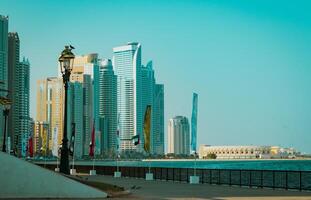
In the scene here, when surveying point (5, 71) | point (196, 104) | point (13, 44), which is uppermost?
point (13, 44)

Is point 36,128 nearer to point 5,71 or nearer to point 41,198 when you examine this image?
point 5,71

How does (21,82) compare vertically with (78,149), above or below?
above

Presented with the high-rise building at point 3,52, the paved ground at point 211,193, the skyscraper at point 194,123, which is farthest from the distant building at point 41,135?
the paved ground at point 211,193

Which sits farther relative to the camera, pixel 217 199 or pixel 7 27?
pixel 7 27

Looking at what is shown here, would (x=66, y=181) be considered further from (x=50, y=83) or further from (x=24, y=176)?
(x=50, y=83)

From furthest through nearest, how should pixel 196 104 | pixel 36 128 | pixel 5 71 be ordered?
pixel 36 128 < pixel 5 71 < pixel 196 104

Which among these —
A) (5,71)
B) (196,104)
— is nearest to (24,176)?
(196,104)

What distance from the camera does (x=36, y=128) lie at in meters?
176

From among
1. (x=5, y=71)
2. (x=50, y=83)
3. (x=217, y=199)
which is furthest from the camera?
(x=50, y=83)

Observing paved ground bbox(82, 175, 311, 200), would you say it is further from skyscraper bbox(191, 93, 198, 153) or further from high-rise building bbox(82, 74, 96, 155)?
high-rise building bbox(82, 74, 96, 155)

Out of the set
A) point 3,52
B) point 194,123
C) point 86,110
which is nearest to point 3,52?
point 3,52

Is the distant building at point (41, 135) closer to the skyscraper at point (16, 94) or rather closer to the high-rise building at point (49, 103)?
the high-rise building at point (49, 103)

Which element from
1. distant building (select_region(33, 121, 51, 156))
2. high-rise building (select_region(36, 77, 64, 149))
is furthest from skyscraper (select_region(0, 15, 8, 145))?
high-rise building (select_region(36, 77, 64, 149))

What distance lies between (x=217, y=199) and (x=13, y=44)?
117684mm
